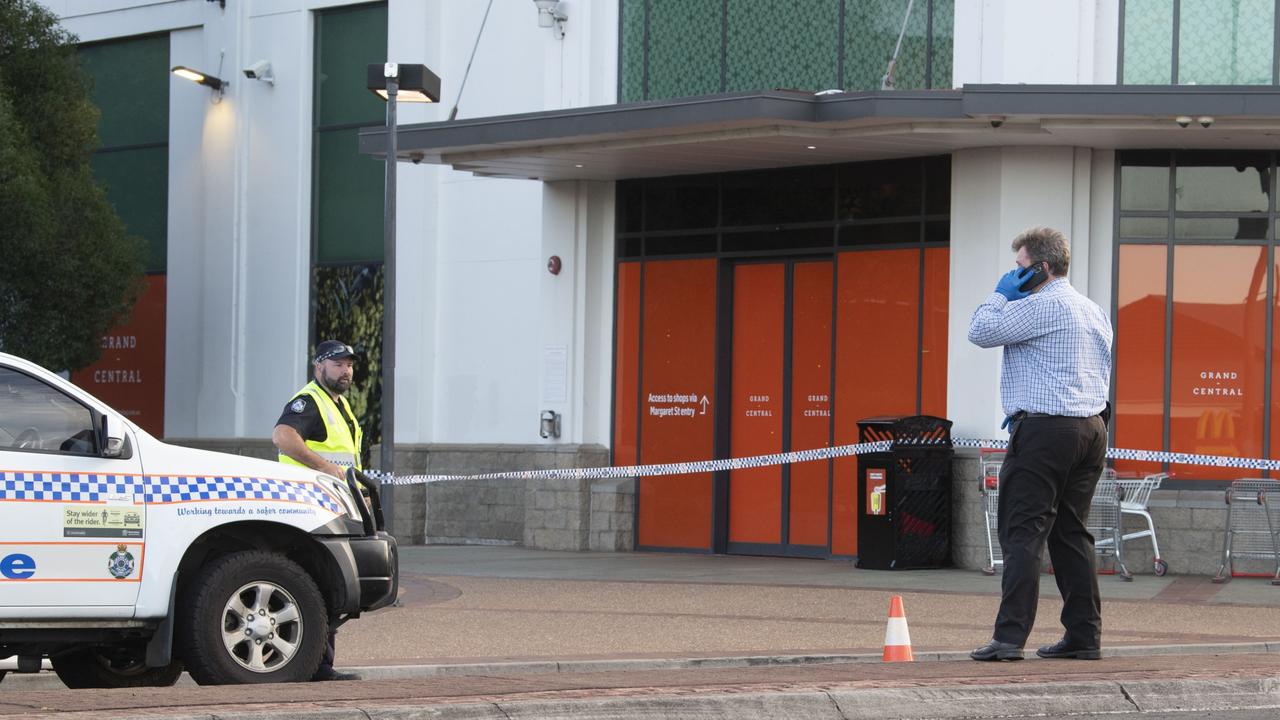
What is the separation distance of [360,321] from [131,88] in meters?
5.31

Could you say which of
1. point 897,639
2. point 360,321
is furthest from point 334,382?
point 360,321

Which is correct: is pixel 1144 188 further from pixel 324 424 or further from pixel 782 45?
pixel 324 424

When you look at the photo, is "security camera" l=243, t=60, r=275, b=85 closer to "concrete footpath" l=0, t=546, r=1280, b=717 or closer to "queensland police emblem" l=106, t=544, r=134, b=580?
"concrete footpath" l=0, t=546, r=1280, b=717

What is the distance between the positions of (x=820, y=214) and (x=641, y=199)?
7.30 ft

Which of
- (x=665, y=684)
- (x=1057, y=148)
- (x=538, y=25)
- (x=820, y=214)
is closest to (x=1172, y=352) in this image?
(x=1057, y=148)

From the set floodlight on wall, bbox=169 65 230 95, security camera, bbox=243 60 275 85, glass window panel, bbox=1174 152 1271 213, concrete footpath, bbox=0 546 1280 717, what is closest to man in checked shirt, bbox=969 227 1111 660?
concrete footpath, bbox=0 546 1280 717

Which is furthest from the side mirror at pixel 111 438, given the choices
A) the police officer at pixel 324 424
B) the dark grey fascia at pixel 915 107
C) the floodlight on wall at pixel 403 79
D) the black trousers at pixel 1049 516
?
the dark grey fascia at pixel 915 107

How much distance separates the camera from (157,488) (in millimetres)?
8719

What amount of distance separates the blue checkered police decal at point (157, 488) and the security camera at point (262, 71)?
16435mm

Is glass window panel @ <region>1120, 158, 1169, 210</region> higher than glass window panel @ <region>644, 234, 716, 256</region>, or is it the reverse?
glass window panel @ <region>1120, 158, 1169, 210</region>

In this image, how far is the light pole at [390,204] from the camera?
50.0 ft

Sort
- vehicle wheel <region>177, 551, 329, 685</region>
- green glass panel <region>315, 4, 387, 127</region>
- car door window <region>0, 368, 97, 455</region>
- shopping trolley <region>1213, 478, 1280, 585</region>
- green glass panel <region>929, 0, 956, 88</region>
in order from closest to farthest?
car door window <region>0, 368, 97, 455</region>, vehicle wheel <region>177, 551, 329, 685</region>, shopping trolley <region>1213, 478, 1280, 585</region>, green glass panel <region>929, 0, 956, 88</region>, green glass panel <region>315, 4, 387, 127</region>

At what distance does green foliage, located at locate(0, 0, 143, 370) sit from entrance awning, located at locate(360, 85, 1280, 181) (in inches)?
256

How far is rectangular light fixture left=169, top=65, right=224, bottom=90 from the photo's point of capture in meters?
24.1
